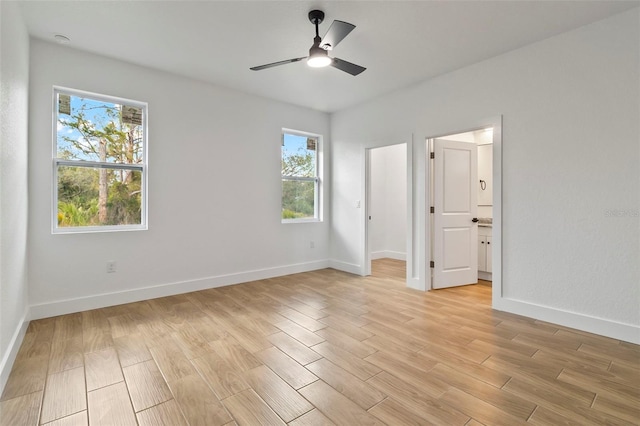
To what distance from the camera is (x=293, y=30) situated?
2793 millimetres

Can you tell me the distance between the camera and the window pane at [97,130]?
10.4 ft

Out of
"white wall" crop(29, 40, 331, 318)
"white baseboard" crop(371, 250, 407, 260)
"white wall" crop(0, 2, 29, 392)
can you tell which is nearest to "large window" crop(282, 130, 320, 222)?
"white wall" crop(29, 40, 331, 318)

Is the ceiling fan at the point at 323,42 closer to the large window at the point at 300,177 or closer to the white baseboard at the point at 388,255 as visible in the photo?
the large window at the point at 300,177

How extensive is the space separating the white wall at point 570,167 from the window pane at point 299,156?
2.48m

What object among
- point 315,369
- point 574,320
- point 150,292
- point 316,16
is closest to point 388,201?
point 574,320

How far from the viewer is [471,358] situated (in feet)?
→ 7.34

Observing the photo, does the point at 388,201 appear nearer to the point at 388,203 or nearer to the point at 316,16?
the point at 388,203

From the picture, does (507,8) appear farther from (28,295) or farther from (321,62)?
(28,295)

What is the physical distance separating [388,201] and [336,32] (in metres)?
4.83

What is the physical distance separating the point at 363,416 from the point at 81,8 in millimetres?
3757

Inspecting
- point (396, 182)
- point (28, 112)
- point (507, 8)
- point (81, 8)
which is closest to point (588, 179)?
point (507, 8)

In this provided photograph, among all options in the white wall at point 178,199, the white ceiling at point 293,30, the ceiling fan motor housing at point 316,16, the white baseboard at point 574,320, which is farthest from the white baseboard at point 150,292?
the ceiling fan motor housing at point 316,16

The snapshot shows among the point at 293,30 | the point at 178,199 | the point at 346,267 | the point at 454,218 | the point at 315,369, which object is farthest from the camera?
the point at 346,267

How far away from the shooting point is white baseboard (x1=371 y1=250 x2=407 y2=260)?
6432mm
